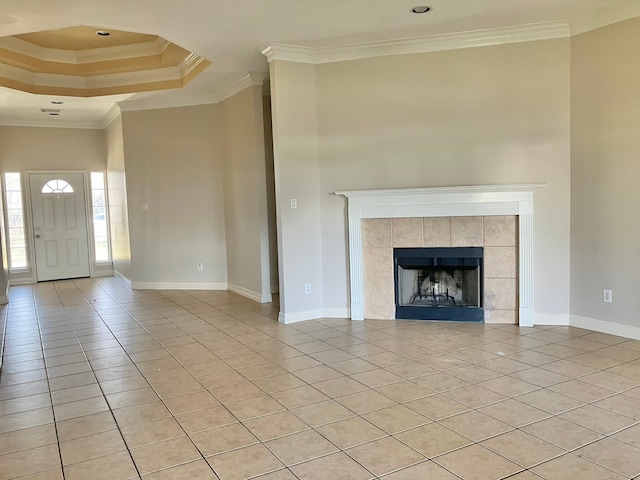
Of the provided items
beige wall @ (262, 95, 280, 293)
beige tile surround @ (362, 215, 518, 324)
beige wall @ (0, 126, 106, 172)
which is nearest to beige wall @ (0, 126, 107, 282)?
beige wall @ (0, 126, 106, 172)

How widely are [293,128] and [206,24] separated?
50.1 inches

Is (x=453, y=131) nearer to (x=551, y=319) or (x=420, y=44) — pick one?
(x=420, y=44)

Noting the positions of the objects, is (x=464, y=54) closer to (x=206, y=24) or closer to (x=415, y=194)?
(x=415, y=194)

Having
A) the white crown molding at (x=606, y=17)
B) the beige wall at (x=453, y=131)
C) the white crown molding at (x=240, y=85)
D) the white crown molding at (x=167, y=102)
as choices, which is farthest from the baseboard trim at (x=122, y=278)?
the white crown molding at (x=606, y=17)

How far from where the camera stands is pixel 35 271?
325 inches

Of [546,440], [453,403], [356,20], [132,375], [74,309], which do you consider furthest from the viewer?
[74,309]

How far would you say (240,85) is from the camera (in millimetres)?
6156

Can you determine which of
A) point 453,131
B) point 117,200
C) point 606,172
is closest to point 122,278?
point 117,200

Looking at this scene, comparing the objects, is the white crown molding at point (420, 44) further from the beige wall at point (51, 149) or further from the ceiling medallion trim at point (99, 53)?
the beige wall at point (51, 149)

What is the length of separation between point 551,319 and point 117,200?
6688 millimetres

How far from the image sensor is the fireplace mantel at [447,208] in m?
4.58

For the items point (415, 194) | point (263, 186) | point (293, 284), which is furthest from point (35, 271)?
point (415, 194)

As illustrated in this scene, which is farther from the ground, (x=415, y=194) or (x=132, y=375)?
(x=415, y=194)

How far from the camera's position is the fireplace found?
4.81 metres
